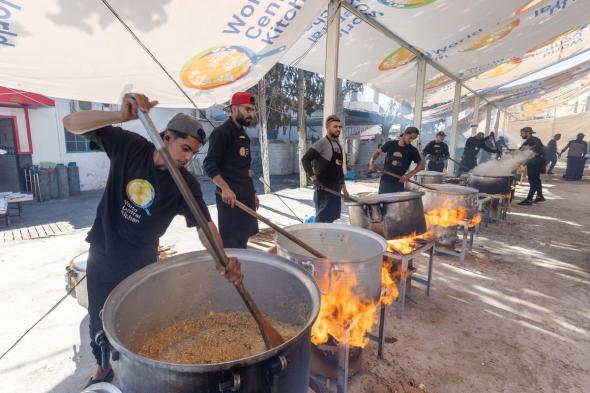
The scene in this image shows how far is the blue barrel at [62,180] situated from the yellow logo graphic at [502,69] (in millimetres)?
14825

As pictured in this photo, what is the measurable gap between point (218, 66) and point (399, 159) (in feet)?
10.1

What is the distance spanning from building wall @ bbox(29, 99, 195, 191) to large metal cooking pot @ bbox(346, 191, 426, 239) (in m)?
11.5

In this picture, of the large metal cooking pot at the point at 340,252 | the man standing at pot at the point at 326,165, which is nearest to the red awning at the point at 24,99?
the man standing at pot at the point at 326,165

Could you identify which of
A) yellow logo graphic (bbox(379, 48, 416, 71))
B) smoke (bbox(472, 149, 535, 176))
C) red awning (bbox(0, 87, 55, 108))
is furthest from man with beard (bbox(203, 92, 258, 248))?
red awning (bbox(0, 87, 55, 108))

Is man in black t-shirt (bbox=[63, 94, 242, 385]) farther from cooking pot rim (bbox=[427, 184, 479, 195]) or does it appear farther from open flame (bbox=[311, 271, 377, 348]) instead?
cooking pot rim (bbox=[427, 184, 479, 195])

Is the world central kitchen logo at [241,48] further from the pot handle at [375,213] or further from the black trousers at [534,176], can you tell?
the black trousers at [534,176]

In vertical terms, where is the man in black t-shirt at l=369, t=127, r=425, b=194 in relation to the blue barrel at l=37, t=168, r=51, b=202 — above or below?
above

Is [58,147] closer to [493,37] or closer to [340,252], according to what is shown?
[340,252]

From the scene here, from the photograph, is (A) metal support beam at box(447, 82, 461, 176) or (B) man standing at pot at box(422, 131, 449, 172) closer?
(B) man standing at pot at box(422, 131, 449, 172)

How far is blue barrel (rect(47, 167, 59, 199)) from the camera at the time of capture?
1026 centimetres

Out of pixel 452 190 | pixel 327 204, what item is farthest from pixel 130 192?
pixel 452 190

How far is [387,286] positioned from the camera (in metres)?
2.96

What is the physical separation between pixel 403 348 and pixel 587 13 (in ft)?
30.9

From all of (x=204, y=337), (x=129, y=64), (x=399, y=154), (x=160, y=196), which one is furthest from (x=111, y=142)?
(x=399, y=154)
